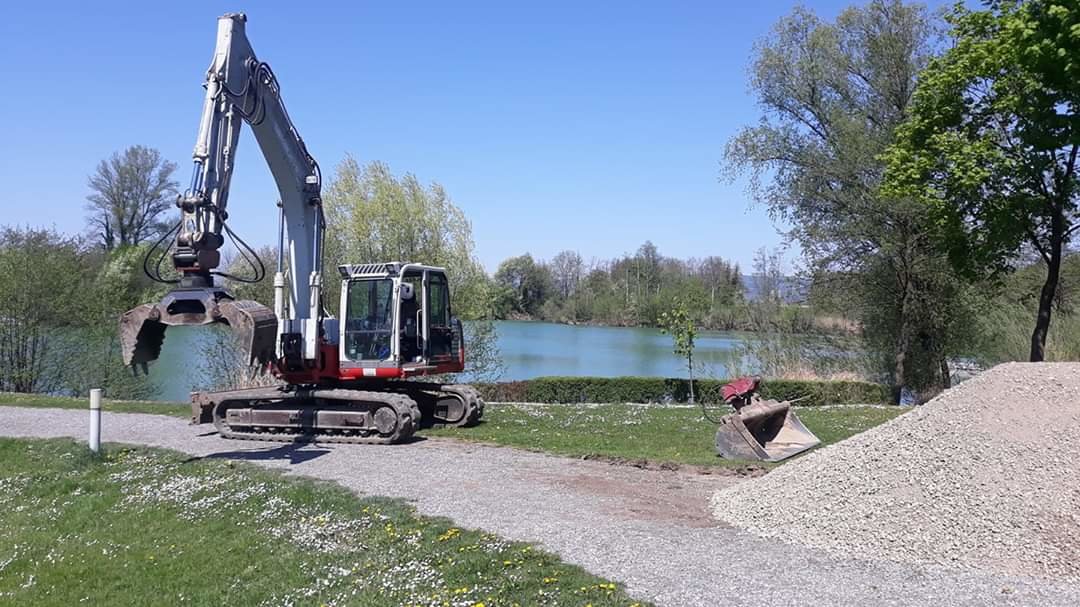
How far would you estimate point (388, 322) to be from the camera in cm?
1496

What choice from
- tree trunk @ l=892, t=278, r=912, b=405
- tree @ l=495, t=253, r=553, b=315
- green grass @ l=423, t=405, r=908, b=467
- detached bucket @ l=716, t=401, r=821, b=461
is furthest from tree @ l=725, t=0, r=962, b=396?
tree @ l=495, t=253, r=553, b=315

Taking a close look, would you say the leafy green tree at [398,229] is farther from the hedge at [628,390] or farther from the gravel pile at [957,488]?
the gravel pile at [957,488]

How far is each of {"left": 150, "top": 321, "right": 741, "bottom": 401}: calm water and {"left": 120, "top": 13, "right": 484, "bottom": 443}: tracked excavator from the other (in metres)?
15.9

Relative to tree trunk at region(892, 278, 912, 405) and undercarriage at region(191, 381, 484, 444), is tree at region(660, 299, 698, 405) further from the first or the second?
undercarriage at region(191, 381, 484, 444)

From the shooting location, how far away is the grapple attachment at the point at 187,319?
10.7 metres

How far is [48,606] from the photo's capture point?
24.0 ft

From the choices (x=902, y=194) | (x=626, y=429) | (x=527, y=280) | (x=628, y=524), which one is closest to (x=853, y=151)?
(x=902, y=194)

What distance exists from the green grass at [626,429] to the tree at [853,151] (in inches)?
301

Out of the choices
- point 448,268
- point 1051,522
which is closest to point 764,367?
point 448,268

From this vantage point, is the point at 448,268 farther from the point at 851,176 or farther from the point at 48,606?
the point at 48,606

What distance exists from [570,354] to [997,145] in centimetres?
2995

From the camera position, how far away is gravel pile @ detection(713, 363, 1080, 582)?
699 cm

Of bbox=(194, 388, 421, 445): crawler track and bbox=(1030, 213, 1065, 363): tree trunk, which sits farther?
bbox=(1030, 213, 1065, 363): tree trunk

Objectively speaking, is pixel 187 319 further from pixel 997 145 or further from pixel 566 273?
pixel 566 273
